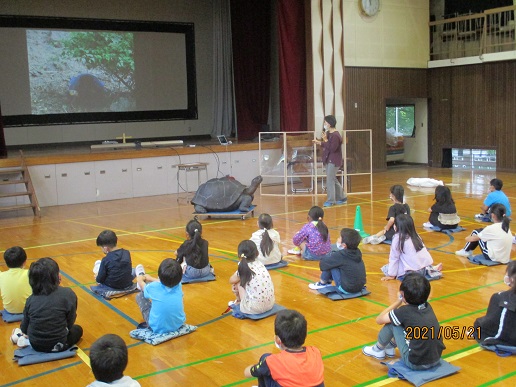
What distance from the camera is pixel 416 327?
4.12m

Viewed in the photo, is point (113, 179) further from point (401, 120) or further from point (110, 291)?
point (401, 120)

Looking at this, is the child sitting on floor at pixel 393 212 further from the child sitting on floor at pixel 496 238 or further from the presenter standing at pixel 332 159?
the presenter standing at pixel 332 159

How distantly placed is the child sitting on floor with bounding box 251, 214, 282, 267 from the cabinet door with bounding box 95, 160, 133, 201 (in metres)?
7.32

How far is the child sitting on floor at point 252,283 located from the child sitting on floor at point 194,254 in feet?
3.77

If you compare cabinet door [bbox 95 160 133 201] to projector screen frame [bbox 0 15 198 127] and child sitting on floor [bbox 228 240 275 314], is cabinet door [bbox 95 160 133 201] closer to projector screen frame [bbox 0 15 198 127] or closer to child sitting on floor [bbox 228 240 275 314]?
projector screen frame [bbox 0 15 198 127]

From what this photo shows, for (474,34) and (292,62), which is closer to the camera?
(292,62)

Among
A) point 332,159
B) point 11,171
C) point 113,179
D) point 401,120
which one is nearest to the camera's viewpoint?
point 332,159

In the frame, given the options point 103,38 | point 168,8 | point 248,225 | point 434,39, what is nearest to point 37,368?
point 248,225

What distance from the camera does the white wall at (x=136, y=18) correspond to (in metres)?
16.3

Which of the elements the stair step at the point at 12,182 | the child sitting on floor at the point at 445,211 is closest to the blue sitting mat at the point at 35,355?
the child sitting on floor at the point at 445,211

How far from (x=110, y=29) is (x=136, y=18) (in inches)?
34.8

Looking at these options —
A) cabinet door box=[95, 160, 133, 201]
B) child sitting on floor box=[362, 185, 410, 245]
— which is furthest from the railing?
child sitting on floor box=[362, 185, 410, 245]

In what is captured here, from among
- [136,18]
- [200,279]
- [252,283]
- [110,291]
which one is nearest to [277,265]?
[200,279]

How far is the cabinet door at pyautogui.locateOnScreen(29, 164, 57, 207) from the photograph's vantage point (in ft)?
42.2
